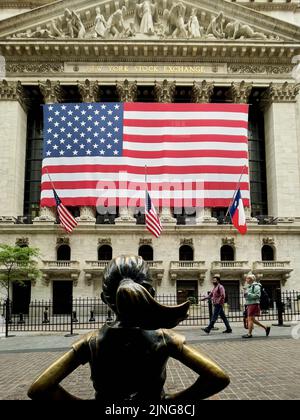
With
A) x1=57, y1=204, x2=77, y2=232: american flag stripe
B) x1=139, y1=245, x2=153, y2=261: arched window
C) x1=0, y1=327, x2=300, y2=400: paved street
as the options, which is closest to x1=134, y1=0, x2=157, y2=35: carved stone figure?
x1=139, y1=245, x2=153, y2=261: arched window

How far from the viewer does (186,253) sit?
30.3m

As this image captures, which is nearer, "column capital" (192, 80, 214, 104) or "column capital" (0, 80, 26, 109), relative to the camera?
"column capital" (0, 80, 26, 109)

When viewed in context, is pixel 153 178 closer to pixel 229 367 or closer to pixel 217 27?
pixel 217 27

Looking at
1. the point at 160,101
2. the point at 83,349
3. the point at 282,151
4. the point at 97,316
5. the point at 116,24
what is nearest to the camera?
the point at 83,349

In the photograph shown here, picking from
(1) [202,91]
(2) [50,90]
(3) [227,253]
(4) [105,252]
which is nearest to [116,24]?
(2) [50,90]

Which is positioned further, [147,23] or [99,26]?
[147,23]

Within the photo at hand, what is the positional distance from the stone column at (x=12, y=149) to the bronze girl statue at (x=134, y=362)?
1223 inches

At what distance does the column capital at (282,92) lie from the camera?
33.8 metres

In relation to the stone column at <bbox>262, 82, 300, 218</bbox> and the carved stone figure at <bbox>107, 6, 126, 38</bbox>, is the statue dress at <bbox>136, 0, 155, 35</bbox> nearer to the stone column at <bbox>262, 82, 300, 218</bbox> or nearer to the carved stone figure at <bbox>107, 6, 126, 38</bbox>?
the carved stone figure at <bbox>107, 6, 126, 38</bbox>

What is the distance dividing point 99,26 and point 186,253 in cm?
2117

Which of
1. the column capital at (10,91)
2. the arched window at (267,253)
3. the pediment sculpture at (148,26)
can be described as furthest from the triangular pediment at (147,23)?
the arched window at (267,253)

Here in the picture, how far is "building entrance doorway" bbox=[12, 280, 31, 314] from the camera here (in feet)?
95.6

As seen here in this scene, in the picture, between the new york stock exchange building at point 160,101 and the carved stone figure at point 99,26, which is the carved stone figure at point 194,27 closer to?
the new york stock exchange building at point 160,101

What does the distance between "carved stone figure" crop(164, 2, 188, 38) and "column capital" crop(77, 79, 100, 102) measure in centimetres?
840
